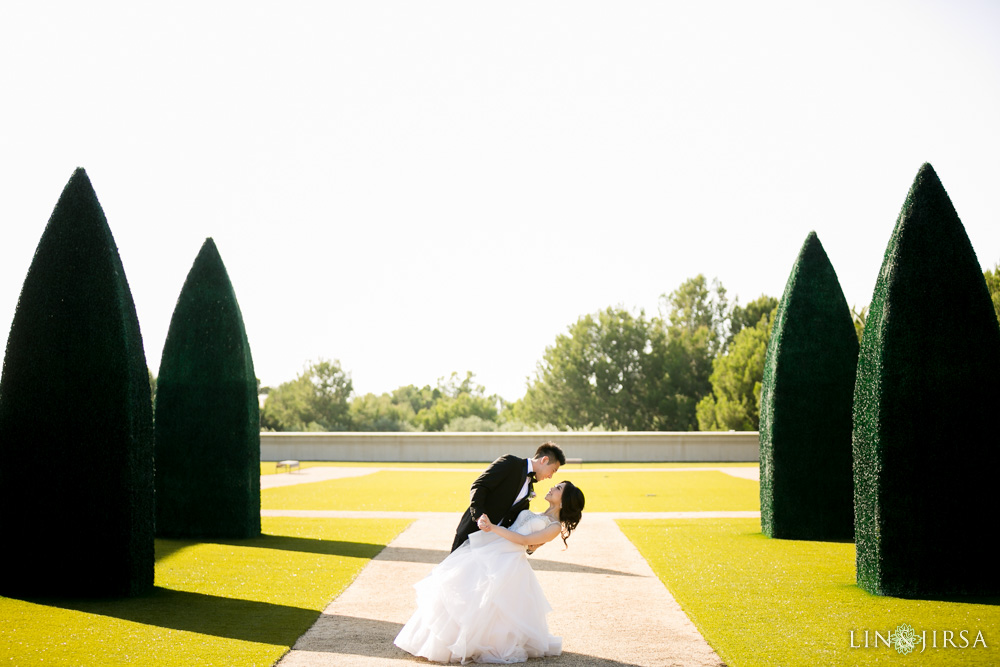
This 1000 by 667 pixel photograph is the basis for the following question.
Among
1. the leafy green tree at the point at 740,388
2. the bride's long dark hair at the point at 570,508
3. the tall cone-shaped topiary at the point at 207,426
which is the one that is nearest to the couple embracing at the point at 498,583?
the bride's long dark hair at the point at 570,508

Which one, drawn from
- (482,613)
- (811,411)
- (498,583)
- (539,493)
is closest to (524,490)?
(498,583)

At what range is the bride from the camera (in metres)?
6.96

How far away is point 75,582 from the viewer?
9.33m

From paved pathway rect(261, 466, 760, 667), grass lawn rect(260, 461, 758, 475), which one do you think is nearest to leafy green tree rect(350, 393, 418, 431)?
grass lawn rect(260, 461, 758, 475)

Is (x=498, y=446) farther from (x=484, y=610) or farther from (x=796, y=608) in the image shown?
(x=484, y=610)

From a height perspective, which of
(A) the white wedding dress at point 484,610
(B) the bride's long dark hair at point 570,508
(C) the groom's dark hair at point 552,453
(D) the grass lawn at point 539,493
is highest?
(C) the groom's dark hair at point 552,453

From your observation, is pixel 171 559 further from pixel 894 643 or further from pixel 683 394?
pixel 683 394

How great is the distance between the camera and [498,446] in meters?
40.4

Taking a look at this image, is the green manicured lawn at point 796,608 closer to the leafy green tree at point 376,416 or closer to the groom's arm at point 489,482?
the groom's arm at point 489,482

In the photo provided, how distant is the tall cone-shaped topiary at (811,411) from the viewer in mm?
13648

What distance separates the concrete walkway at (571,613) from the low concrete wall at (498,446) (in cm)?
2633

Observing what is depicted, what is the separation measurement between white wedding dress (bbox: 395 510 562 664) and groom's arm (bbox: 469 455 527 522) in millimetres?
357

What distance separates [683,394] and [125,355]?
66.8 metres

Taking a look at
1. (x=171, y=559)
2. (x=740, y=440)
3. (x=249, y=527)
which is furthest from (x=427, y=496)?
(x=740, y=440)
